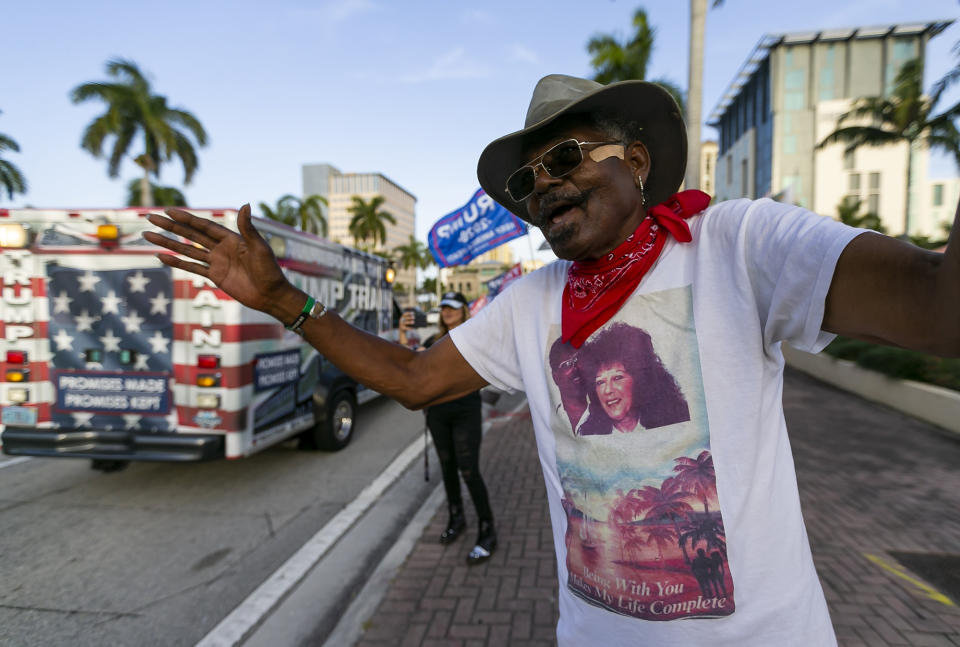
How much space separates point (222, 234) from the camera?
1482mm

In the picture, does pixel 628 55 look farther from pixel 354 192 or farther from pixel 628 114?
pixel 354 192

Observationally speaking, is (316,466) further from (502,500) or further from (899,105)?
(899,105)

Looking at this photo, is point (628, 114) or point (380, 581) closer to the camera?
point (628, 114)

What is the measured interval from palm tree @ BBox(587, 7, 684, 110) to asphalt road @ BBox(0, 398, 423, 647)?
13.2 metres

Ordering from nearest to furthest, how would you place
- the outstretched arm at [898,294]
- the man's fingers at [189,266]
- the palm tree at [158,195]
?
the outstretched arm at [898,294], the man's fingers at [189,266], the palm tree at [158,195]

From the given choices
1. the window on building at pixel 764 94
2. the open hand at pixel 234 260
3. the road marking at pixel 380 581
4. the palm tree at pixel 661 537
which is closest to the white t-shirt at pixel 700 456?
the palm tree at pixel 661 537

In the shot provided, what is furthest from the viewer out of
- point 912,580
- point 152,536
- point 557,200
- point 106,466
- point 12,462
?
point 12,462

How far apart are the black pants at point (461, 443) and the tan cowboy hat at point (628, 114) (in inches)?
105

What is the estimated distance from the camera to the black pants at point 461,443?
391 centimetres

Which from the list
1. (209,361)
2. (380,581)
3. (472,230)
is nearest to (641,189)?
(380,581)

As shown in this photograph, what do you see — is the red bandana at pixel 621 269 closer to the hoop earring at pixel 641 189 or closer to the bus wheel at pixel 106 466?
the hoop earring at pixel 641 189

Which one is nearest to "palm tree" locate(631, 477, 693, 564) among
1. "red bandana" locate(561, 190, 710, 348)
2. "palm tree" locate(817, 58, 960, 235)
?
"red bandana" locate(561, 190, 710, 348)

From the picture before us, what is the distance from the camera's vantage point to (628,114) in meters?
1.42

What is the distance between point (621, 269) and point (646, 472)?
18.3 inches
